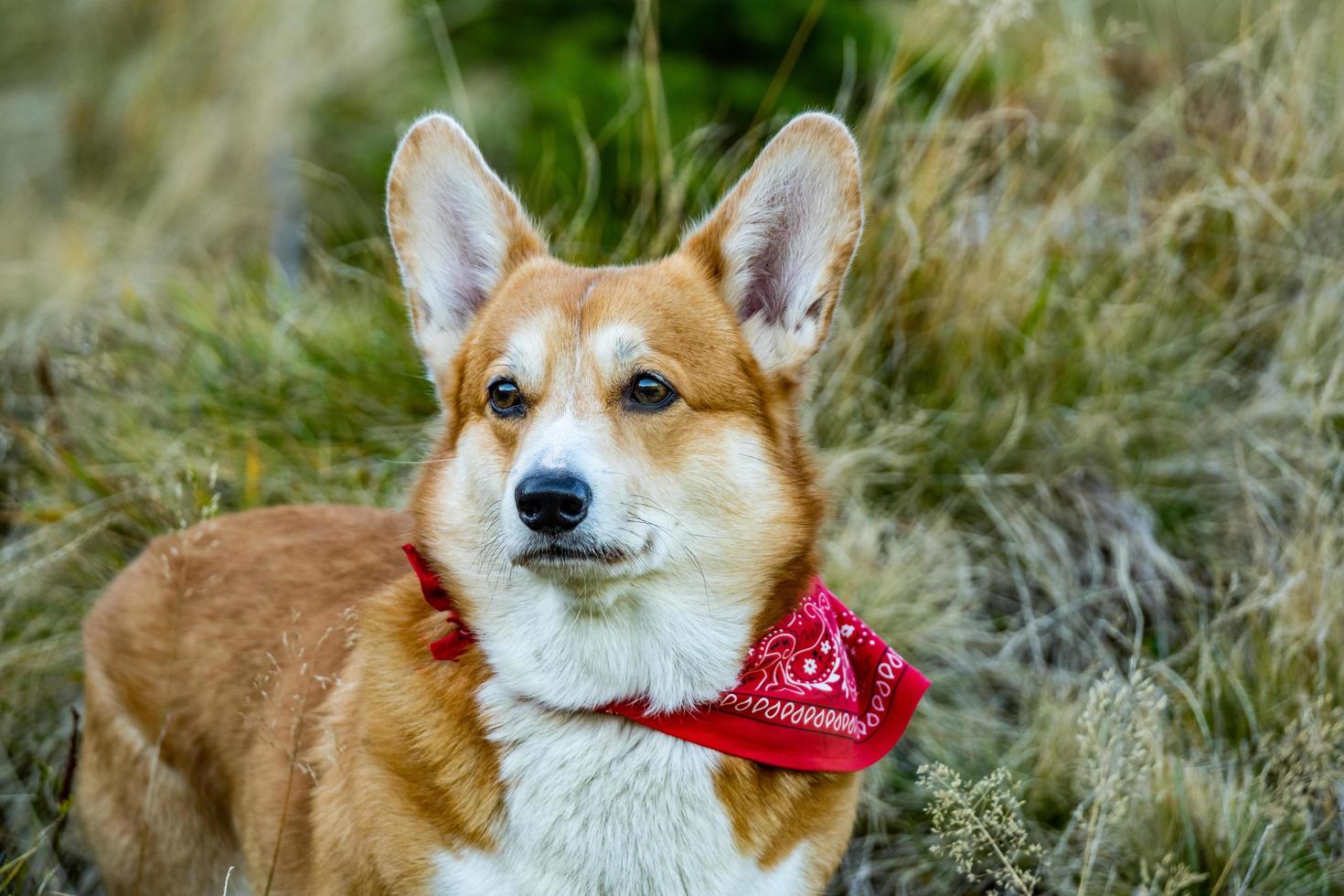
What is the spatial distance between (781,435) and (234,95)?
6.66 metres

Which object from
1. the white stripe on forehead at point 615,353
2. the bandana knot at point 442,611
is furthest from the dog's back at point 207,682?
the white stripe on forehead at point 615,353

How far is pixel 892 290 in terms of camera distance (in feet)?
15.3

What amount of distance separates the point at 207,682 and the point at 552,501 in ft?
4.16

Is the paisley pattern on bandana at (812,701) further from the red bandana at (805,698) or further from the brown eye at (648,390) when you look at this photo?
the brown eye at (648,390)

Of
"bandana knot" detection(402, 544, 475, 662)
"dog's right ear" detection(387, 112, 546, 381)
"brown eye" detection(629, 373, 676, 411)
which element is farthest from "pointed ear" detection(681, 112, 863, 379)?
"bandana knot" detection(402, 544, 475, 662)

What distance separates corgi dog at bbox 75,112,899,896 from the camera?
250 cm

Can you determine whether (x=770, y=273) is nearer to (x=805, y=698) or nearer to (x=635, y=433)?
(x=635, y=433)

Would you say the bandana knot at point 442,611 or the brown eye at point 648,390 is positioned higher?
the brown eye at point 648,390

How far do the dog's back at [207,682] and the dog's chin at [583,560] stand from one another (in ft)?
2.30

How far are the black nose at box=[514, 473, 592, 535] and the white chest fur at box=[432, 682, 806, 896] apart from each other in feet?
1.47

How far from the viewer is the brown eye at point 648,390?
9.00 feet

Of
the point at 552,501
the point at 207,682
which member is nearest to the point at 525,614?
the point at 552,501

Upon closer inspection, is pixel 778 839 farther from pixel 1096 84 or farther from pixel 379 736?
pixel 1096 84

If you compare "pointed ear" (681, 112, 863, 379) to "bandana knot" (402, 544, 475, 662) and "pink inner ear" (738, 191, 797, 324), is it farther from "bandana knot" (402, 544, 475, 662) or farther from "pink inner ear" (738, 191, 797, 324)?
"bandana knot" (402, 544, 475, 662)
